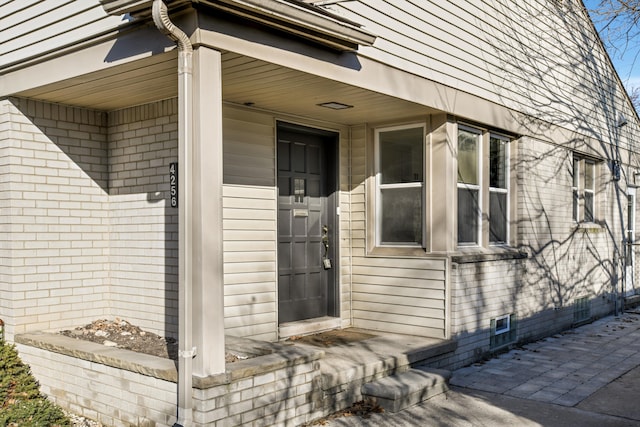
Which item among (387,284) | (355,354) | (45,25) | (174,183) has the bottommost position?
(355,354)

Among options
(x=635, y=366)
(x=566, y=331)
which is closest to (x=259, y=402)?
(x=635, y=366)

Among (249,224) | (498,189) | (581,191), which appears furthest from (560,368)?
(581,191)

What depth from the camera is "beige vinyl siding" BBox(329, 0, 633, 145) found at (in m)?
6.38

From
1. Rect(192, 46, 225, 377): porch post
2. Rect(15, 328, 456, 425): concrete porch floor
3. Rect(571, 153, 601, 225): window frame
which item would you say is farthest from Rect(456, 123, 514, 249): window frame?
Rect(192, 46, 225, 377): porch post

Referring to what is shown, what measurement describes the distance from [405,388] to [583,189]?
6.99m

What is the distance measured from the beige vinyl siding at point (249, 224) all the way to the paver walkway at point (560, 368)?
2.20 m

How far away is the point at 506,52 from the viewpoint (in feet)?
27.8

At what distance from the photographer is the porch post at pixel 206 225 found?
4320 millimetres

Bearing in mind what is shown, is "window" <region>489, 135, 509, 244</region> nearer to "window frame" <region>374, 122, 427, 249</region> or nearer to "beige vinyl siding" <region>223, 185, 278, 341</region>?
"window frame" <region>374, 122, 427, 249</region>

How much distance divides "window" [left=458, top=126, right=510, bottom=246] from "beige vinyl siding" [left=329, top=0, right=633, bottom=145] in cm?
58

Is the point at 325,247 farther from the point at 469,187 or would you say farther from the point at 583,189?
the point at 583,189

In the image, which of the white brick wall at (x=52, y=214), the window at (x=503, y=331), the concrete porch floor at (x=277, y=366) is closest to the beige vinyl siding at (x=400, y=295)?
the concrete porch floor at (x=277, y=366)

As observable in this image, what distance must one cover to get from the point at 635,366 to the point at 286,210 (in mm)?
4482

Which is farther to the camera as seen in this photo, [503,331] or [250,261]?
[503,331]
